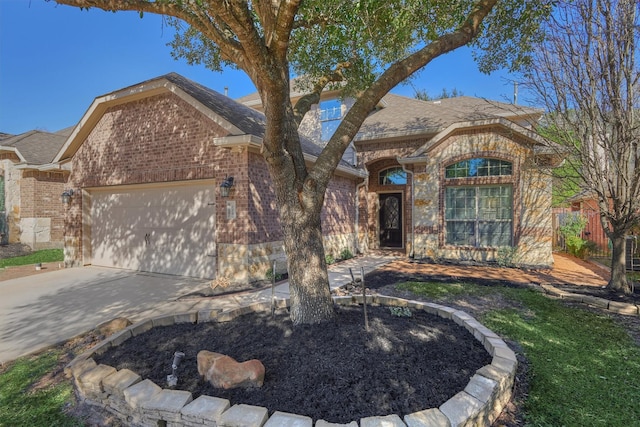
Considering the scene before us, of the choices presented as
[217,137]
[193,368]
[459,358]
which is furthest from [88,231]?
[459,358]

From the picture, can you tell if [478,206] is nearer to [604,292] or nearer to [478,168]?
[478,168]

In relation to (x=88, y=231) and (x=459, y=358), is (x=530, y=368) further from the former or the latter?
(x=88, y=231)

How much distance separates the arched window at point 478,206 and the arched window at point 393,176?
2441 mm

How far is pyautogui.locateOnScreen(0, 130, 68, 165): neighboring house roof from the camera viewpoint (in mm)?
12945

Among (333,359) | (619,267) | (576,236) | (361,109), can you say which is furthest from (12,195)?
(576,236)

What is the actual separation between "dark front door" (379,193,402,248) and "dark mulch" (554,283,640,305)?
260 inches

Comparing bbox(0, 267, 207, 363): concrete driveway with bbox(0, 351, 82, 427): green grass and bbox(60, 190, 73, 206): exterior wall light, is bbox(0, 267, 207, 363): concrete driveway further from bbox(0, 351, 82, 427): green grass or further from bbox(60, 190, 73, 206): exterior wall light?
bbox(60, 190, 73, 206): exterior wall light

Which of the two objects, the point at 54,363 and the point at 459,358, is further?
the point at 54,363

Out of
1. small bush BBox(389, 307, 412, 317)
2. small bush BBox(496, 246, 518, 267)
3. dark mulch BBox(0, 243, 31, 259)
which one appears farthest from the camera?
dark mulch BBox(0, 243, 31, 259)

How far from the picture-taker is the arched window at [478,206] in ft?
30.6

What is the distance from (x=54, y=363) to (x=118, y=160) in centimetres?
684

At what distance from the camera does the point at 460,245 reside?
Result: 9.84 meters

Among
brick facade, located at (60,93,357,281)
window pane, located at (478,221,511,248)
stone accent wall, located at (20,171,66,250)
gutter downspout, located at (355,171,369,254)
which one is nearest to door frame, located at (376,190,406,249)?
gutter downspout, located at (355,171,369,254)

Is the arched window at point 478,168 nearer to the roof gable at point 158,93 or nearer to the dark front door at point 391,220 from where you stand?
the dark front door at point 391,220
